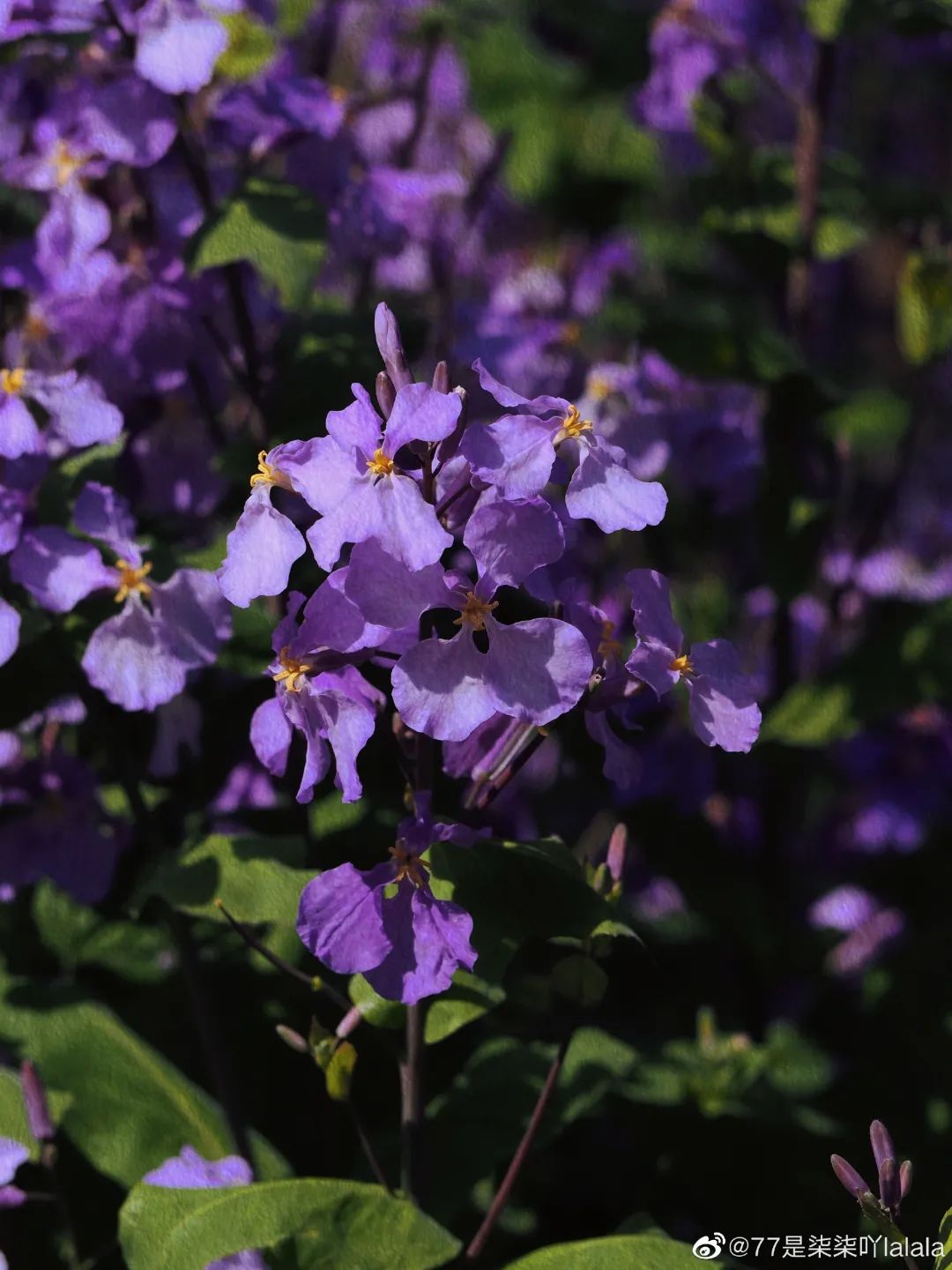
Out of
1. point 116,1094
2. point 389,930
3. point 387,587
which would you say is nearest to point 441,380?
point 387,587

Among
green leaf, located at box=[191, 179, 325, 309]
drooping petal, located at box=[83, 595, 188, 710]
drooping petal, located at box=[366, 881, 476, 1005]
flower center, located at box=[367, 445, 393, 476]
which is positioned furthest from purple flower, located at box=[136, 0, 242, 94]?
drooping petal, located at box=[366, 881, 476, 1005]

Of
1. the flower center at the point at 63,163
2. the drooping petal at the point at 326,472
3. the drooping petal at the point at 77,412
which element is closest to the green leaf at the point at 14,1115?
the drooping petal at the point at 77,412

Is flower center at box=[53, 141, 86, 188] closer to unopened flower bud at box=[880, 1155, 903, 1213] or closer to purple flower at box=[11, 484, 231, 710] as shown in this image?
purple flower at box=[11, 484, 231, 710]

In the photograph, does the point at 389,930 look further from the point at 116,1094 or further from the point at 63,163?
the point at 63,163

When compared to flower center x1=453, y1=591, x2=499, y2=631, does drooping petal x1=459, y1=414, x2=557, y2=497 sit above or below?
above

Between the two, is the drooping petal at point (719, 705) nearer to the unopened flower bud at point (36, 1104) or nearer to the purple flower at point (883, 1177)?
the purple flower at point (883, 1177)

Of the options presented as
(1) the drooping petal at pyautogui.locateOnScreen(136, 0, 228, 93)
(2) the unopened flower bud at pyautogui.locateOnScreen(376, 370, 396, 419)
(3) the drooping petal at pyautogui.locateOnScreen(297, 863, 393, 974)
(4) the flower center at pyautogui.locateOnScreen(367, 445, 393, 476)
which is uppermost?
(1) the drooping petal at pyautogui.locateOnScreen(136, 0, 228, 93)
